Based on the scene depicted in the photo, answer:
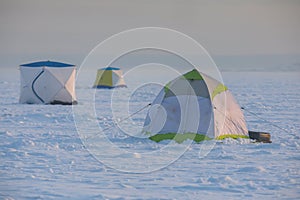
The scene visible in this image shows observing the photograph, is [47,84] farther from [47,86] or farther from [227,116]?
[227,116]

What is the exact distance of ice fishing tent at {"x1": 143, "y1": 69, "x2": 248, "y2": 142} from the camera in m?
11.9

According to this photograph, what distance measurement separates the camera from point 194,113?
472 inches

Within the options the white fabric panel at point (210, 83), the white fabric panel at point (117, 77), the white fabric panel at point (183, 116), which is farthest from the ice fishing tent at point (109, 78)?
the white fabric panel at point (183, 116)

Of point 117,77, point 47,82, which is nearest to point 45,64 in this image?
point 47,82

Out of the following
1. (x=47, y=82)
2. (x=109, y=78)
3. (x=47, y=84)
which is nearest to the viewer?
(x=47, y=82)

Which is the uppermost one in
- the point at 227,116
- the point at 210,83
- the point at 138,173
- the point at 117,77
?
the point at 210,83

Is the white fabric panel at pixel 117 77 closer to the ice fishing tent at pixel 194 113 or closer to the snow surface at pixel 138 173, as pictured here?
the snow surface at pixel 138 173

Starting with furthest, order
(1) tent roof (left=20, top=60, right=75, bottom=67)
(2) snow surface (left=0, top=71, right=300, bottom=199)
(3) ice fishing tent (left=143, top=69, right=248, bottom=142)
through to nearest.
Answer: (1) tent roof (left=20, top=60, right=75, bottom=67) → (3) ice fishing tent (left=143, top=69, right=248, bottom=142) → (2) snow surface (left=0, top=71, right=300, bottom=199)

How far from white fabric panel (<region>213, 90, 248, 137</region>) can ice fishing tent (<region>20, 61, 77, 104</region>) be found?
10.8m

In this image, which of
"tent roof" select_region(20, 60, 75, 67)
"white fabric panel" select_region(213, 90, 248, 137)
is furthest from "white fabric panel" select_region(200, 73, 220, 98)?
"tent roof" select_region(20, 60, 75, 67)

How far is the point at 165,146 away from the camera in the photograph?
11.5m

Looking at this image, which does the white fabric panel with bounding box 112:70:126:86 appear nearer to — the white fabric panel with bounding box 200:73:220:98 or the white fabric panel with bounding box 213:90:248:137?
the white fabric panel with bounding box 200:73:220:98

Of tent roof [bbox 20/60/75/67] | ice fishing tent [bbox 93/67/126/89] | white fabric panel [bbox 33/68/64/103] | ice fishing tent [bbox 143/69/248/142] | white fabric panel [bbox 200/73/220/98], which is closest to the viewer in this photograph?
ice fishing tent [bbox 143/69/248/142]

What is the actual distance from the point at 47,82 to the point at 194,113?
435 inches
